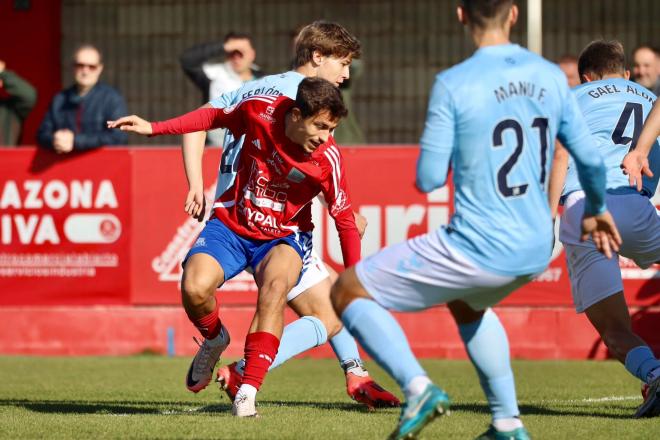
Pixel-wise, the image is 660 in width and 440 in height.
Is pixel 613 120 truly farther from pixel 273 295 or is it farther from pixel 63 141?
pixel 63 141

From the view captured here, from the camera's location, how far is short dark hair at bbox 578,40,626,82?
8.22m

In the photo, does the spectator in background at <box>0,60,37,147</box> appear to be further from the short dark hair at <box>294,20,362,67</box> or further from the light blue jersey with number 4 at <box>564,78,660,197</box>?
the light blue jersey with number 4 at <box>564,78,660,197</box>

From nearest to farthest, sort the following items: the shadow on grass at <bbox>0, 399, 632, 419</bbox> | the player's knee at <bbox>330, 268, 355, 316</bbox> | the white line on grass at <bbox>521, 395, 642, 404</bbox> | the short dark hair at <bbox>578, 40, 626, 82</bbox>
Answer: the player's knee at <bbox>330, 268, 355, 316</bbox>
the shadow on grass at <bbox>0, 399, 632, 419</bbox>
the short dark hair at <bbox>578, 40, 626, 82</bbox>
the white line on grass at <bbox>521, 395, 642, 404</bbox>

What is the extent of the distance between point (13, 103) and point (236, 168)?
6.71 m

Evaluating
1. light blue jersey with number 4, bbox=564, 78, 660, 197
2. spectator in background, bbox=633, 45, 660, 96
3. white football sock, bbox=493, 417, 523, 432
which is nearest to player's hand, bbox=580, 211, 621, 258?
white football sock, bbox=493, 417, 523, 432

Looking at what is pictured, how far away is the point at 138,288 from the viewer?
12.5 m

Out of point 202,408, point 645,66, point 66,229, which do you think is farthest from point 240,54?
point 202,408

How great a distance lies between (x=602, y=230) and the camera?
19.7 feet

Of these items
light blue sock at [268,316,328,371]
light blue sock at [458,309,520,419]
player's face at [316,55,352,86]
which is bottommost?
light blue sock at [268,316,328,371]

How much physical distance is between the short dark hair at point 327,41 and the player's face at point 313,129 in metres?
0.65

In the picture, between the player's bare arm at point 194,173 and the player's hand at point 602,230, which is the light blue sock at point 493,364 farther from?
the player's bare arm at point 194,173

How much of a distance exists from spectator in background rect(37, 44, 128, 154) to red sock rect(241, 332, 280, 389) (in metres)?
5.54

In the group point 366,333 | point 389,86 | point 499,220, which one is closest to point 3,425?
point 366,333

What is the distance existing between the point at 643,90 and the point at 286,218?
225 cm
